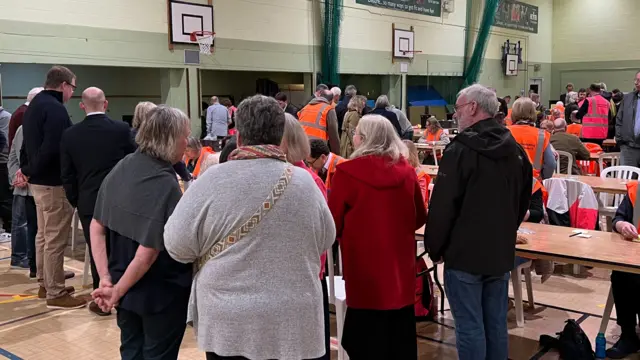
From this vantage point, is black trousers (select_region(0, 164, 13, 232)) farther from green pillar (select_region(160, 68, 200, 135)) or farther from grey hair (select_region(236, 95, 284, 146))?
grey hair (select_region(236, 95, 284, 146))

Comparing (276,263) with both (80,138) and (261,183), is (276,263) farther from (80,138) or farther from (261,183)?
(80,138)

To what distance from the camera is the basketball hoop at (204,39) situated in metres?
9.12

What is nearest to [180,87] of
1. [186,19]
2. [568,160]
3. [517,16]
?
[186,19]

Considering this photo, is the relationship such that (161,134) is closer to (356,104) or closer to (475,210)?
(475,210)

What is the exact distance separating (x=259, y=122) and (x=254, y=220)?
29 centimetres

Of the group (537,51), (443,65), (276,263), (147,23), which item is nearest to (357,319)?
(276,263)

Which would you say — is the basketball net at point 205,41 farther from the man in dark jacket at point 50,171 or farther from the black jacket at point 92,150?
the black jacket at point 92,150

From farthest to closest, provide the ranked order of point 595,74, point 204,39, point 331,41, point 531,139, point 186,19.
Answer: point 595,74
point 331,41
point 204,39
point 186,19
point 531,139

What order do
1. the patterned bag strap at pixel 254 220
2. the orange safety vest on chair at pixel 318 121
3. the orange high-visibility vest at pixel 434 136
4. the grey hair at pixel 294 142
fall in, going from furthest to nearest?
the orange high-visibility vest at pixel 434 136
the orange safety vest on chair at pixel 318 121
the grey hair at pixel 294 142
the patterned bag strap at pixel 254 220

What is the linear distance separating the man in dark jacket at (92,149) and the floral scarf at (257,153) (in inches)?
74.3

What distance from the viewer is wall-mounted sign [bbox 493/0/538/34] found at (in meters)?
16.5

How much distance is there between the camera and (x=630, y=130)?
605 cm

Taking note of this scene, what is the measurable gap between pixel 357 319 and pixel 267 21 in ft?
28.0

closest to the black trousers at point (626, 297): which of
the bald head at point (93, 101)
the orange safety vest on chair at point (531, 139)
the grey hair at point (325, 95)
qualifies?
the orange safety vest on chair at point (531, 139)
